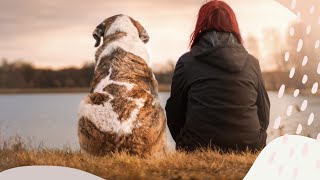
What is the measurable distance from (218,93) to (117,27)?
555mm

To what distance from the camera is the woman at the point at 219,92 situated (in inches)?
100.0

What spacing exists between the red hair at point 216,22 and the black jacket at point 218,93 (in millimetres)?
25

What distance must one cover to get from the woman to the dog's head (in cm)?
30

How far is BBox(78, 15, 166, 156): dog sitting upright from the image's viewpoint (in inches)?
95.7

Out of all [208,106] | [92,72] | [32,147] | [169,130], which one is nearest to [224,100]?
[208,106]

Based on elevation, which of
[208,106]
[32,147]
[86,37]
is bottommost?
[32,147]

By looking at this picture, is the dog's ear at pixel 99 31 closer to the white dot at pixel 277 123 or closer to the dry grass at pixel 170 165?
the dry grass at pixel 170 165

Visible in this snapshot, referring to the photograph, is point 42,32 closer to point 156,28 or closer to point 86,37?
point 86,37

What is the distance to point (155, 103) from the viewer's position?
100.0 inches

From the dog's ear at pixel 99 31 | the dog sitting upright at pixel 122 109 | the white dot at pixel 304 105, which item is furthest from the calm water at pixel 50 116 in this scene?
the dog's ear at pixel 99 31

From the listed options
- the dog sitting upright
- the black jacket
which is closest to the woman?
the black jacket

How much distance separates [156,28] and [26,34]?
0.62m

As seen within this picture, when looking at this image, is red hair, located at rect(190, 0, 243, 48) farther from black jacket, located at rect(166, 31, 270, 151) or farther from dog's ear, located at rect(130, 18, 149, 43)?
dog's ear, located at rect(130, 18, 149, 43)

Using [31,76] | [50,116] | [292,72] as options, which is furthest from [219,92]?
[31,76]
